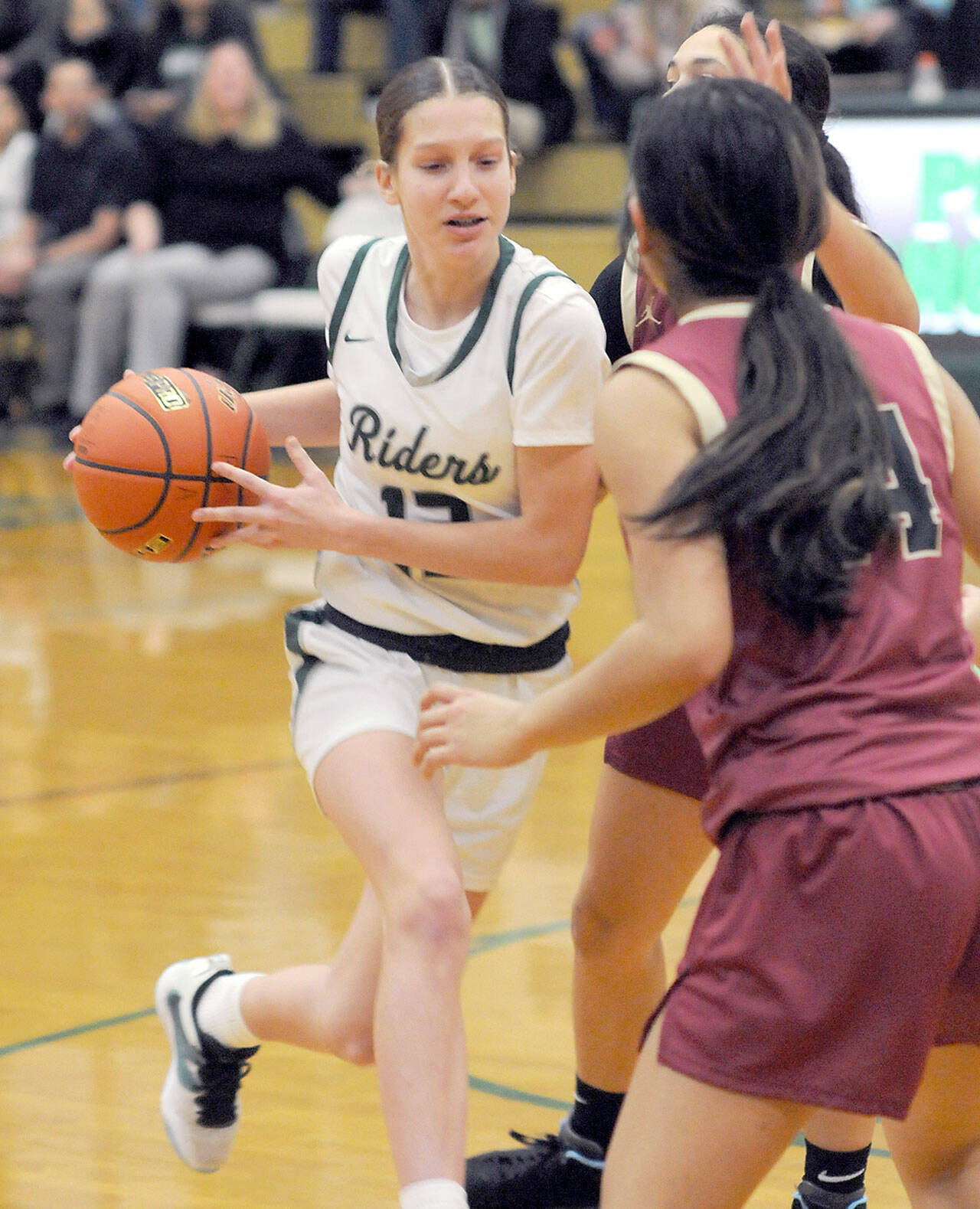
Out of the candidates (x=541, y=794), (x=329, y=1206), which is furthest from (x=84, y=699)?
(x=329, y=1206)

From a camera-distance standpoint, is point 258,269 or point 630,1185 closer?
point 630,1185

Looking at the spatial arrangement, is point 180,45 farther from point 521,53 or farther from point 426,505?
point 426,505

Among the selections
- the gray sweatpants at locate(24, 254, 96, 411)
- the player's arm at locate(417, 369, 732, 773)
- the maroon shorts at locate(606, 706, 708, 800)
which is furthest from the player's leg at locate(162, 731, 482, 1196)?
the gray sweatpants at locate(24, 254, 96, 411)

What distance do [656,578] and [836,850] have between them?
1.02 feet

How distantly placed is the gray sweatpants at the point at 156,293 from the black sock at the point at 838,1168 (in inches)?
350

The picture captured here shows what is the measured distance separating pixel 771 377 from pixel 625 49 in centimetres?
1014

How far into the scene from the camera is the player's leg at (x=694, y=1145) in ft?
6.16

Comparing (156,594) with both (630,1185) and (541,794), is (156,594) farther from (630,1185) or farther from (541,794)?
(630,1185)

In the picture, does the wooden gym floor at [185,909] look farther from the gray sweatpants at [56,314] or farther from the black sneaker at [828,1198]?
the gray sweatpants at [56,314]

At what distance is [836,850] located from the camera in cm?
190

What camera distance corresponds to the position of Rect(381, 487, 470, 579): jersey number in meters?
2.75

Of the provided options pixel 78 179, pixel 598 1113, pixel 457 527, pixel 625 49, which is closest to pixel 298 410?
pixel 457 527

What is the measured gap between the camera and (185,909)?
4164mm

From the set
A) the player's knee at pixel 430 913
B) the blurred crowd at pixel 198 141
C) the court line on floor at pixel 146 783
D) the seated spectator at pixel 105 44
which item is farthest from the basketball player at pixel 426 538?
the seated spectator at pixel 105 44
